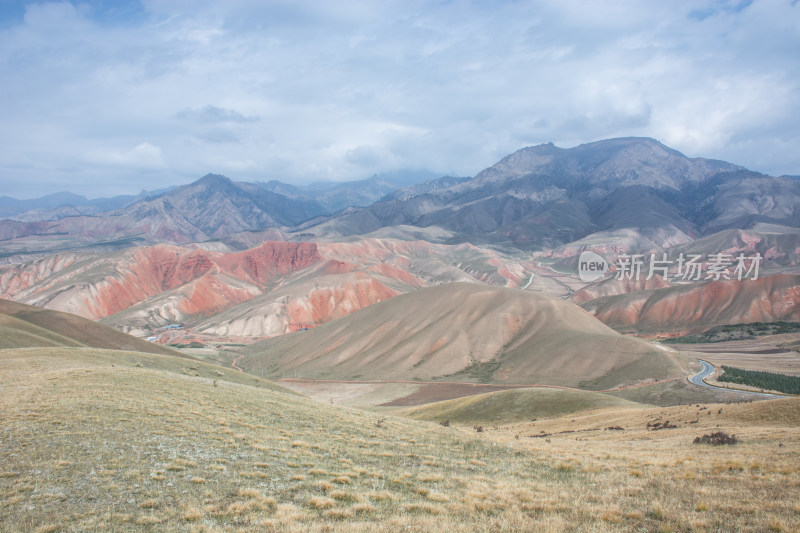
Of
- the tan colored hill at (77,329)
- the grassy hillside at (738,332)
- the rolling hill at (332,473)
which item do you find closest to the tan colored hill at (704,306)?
the grassy hillside at (738,332)

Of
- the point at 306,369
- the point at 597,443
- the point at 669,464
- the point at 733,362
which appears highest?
the point at 669,464

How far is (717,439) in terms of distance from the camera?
20562 millimetres

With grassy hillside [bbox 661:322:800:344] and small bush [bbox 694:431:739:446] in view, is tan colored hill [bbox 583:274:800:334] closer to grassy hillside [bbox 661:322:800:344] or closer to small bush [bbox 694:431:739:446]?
grassy hillside [bbox 661:322:800:344]

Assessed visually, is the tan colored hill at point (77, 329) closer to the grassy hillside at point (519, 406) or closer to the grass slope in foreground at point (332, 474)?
the grassy hillside at point (519, 406)

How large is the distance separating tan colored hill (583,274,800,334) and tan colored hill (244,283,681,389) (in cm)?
6823

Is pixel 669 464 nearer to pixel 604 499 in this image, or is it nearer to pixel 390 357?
pixel 604 499

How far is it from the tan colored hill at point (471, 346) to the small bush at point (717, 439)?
65784 mm

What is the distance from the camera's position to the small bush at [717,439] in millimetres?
20078

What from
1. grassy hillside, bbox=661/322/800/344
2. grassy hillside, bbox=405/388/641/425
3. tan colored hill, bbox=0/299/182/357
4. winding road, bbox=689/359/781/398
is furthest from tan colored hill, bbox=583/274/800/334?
tan colored hill, bbox=0/299/182/357

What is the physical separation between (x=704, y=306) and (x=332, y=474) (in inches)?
7639

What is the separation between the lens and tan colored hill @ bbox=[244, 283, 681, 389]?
92125mm

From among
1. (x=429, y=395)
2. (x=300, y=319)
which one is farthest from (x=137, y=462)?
(x=300, y=319)

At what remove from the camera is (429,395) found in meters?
89.9

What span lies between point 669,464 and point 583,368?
265ft
